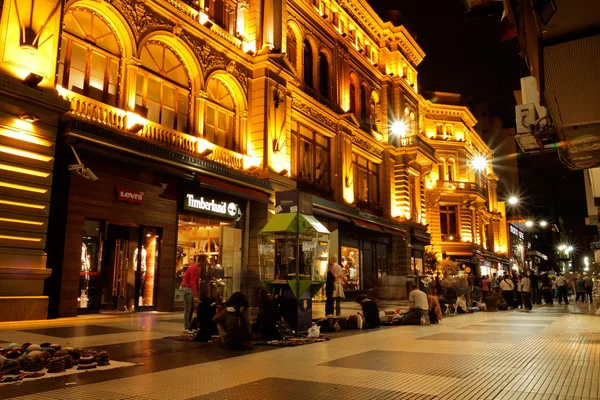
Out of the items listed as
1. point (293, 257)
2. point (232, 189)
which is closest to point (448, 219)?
point (232, 189)

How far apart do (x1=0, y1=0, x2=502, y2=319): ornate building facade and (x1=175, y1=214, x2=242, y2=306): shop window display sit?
0.06 meters

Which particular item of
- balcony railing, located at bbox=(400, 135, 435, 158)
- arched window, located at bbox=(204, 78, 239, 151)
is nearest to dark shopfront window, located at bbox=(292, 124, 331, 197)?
arched window, located at bbox=(204, 78, 239, 151)

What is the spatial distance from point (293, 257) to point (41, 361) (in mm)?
6000

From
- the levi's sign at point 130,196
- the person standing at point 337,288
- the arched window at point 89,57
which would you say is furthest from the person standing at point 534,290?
the arched window at point 89,57

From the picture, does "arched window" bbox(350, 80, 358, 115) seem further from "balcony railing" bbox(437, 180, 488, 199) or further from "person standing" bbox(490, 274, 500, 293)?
"balcony railing" bbox(437, 180, 488, 199)

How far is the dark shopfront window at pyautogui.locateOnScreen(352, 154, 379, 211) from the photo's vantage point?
30.9 m

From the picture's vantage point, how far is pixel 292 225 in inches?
447

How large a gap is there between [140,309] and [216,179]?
5.47 m

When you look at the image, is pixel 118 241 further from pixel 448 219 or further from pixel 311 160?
pixel 448 219

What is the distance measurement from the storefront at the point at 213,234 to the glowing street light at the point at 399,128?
58.7 ft

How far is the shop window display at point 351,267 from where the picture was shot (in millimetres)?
27938

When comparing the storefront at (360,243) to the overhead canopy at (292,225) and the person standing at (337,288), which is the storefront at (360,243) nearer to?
the person standing at (337,288)

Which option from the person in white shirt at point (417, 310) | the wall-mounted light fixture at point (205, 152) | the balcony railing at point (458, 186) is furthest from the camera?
the balcony railing at point (458, 186)

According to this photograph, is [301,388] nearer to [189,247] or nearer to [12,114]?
[12,114]
